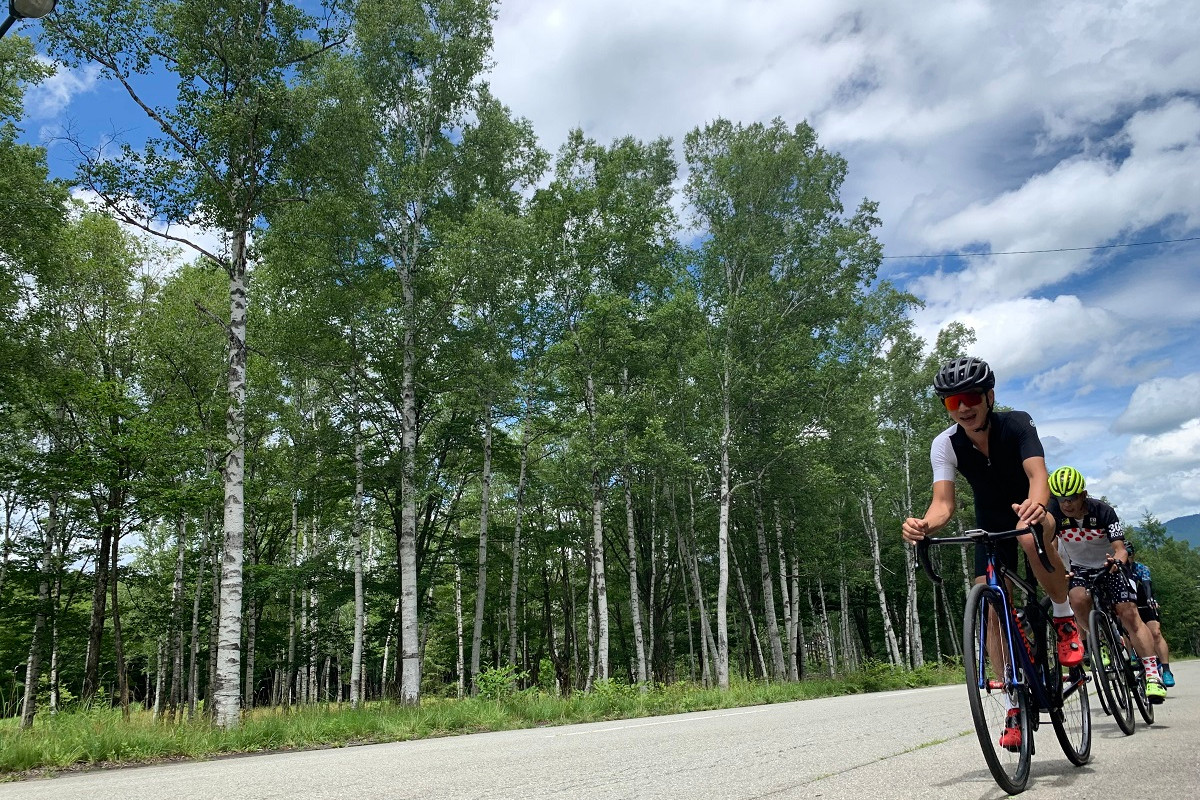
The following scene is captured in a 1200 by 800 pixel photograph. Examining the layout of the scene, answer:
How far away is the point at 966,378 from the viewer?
11.6ft

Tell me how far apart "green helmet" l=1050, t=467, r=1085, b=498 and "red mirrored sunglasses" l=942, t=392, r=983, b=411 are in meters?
2.56

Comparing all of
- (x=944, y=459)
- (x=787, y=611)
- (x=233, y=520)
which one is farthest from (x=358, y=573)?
→ (x=944, y=459)

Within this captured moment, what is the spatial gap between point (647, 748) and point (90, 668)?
16.6m

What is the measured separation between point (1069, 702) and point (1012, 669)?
73 centimetres

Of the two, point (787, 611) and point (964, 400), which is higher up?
point (964, 400)

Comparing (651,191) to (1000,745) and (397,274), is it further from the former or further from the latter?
(1000,745)

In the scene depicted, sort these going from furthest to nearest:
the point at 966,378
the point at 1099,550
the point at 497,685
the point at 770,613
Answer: the point at 770,613
the point at 497,685
the point at 1099,550
the point at 966,378

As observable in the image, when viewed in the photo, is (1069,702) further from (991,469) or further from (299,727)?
(299,727)

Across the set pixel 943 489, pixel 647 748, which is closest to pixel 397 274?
pixel 647 748

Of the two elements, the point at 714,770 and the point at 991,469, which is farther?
the point at 714,770

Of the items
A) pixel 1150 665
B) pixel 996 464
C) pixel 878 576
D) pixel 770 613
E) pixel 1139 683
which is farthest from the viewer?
pixel 878 576

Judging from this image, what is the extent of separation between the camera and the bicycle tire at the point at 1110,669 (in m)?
4.40

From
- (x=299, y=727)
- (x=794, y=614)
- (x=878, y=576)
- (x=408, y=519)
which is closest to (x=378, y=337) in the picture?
(x=408, y=519)

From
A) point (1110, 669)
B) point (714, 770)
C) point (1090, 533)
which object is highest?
point (1090, 533)
